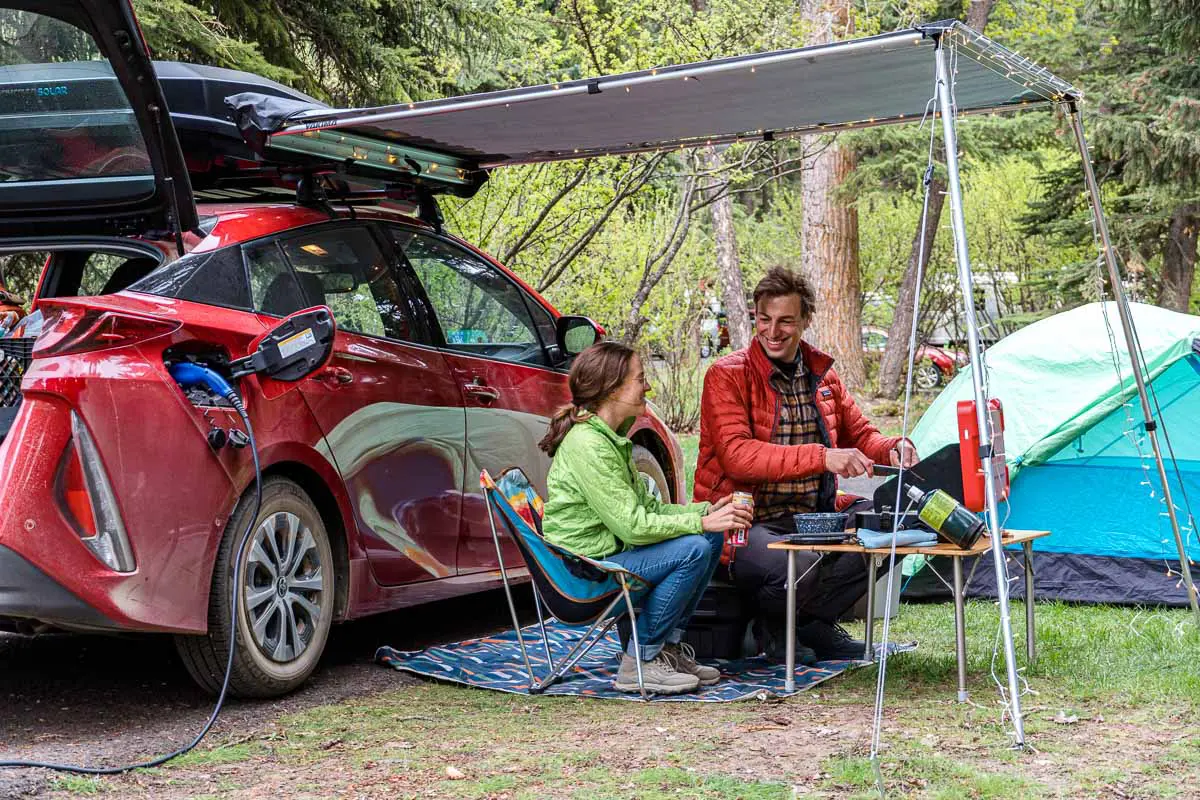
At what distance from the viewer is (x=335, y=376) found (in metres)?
4.62

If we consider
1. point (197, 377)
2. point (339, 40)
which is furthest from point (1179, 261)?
point (197, 377)

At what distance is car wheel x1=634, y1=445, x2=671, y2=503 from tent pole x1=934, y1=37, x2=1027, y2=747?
2.45 metres

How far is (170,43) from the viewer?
7527 mm

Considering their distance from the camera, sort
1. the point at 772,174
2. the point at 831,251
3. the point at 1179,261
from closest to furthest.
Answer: the point at 772,174, the point at 831,251, the point at 1179,261

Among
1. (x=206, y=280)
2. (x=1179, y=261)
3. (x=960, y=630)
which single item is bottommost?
(x=960, y=630)

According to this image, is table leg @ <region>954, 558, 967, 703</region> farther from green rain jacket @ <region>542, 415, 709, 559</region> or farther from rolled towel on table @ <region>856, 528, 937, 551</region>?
green rain jacket @ <region>542, 415, 709, 559</region>

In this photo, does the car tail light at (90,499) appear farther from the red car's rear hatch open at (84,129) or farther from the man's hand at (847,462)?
the man's hand at (847,462)

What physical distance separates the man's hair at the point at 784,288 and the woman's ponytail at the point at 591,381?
57cm

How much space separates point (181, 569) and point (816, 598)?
2.23m

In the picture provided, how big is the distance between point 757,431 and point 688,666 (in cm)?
90

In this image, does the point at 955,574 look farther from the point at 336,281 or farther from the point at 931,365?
the point at 931,365

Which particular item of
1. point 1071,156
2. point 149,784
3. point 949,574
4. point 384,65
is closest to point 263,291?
point 149,784

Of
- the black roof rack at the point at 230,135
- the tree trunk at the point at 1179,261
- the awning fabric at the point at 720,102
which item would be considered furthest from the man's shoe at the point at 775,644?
the tree trunk at the point at 1179,261

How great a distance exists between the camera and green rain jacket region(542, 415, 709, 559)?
4.59 metres
